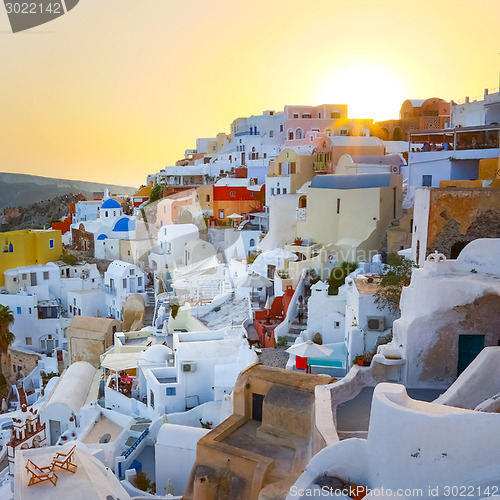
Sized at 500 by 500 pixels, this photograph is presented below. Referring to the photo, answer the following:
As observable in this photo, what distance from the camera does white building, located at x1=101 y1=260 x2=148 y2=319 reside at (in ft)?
98.4

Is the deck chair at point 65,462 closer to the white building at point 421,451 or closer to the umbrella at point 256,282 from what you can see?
the white building at point 421,451

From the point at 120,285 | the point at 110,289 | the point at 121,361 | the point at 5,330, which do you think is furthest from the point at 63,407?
the point at 110,289

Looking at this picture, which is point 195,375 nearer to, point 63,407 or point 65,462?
point 63,407

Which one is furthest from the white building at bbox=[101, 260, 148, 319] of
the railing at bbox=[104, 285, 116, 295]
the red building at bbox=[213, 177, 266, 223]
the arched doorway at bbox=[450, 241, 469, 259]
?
the arched doorway at bbox=[450, 241, 469, 259]

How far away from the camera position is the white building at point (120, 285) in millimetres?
30000

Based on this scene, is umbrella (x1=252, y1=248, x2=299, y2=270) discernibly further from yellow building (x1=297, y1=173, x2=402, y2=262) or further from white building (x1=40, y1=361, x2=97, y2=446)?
white building (x1=40, y1=361, x2=97, y2=446)

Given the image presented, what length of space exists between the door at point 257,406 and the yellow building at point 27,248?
26.4 m

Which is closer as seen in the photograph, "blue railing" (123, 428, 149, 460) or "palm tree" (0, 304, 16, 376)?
"blue railing" (123, 428, 149, 460)

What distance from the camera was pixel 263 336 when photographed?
18734 millimetres

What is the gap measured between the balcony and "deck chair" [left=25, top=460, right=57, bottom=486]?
75.5ft

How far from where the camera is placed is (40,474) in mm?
11430

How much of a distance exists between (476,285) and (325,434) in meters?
4.23

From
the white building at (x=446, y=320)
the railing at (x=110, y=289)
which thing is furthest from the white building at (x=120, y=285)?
the white building at (x=446, y=320)

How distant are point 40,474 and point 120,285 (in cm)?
1900
